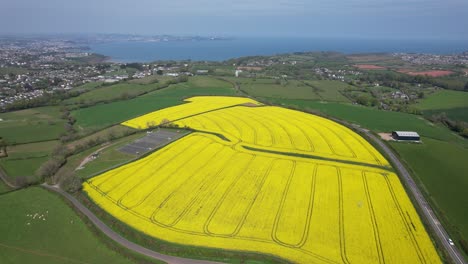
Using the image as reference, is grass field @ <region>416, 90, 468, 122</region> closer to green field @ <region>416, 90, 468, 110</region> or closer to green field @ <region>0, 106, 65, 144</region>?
green field @ <region>416, 90, 468, 110</region>

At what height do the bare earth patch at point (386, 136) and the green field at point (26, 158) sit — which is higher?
the bare earth patch at point (386, 136)

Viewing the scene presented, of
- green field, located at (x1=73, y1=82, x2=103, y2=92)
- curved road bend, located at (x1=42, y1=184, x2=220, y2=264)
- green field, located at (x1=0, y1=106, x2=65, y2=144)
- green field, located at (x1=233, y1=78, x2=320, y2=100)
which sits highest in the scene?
green field, located at (x1=233, y1=78, x2=320, y2=100)

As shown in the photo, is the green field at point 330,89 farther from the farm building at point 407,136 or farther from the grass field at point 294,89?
the farm building at point 407,136

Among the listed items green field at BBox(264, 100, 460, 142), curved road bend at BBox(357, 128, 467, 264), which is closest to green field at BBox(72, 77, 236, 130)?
green field at BBox(264, 100, 460, 142)

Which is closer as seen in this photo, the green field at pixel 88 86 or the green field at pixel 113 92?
the green field at pixel 113 92

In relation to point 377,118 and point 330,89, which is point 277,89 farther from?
point 377,118

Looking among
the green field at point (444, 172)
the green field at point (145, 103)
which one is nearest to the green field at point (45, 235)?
the green field at point (145, 103)

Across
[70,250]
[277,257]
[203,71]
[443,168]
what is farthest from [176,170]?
[203,71]

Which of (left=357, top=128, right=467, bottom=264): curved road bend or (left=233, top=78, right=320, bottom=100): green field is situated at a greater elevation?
(left=233, top=78, right=320, bottom=100): green field
